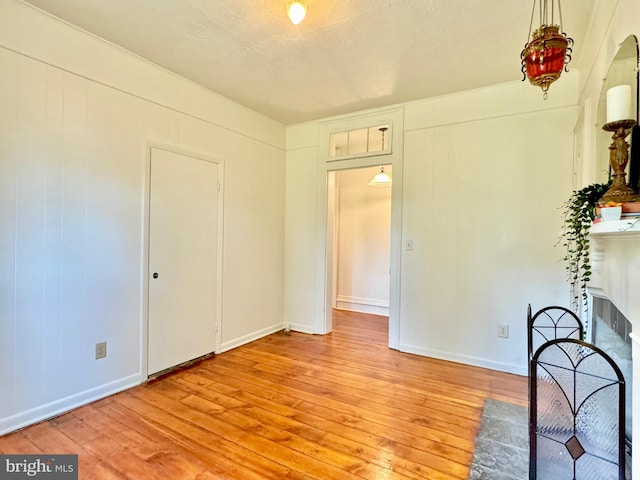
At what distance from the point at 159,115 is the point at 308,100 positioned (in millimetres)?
1495

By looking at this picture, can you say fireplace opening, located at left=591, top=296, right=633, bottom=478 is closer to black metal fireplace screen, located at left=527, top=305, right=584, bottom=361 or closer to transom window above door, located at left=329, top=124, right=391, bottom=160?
black metal fireplace screen, located at left=527, top=305, right=584, bottom=361

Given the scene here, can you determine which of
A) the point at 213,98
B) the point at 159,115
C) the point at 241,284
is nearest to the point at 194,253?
the point at 241,284

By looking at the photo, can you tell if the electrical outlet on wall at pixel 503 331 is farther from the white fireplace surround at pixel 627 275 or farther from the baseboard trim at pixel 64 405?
the baseboard trim at pixel 64 405

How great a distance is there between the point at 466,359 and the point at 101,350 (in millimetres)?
3244

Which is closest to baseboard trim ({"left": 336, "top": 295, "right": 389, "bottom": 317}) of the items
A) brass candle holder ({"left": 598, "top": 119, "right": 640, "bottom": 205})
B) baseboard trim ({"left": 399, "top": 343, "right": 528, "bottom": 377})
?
baseboard trim ({"left": 399, "top": 343, "right": 528, "bottom": 377})

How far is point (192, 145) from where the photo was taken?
3.11m

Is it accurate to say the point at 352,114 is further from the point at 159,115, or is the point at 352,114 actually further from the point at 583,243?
the point at 583,243

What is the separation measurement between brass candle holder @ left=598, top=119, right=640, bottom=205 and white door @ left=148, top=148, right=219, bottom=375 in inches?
117

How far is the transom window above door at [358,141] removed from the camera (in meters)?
A: 3.78

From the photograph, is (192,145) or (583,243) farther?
(192,145)

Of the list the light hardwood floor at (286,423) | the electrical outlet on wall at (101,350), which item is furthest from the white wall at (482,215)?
the electrical outlet on wall at (101,350)

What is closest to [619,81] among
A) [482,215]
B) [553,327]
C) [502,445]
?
[553,327]

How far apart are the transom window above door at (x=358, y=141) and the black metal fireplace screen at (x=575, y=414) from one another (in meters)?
2.70

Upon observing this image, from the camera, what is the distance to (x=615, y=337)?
167 cm
